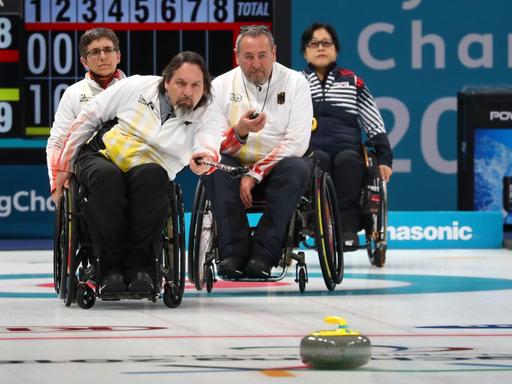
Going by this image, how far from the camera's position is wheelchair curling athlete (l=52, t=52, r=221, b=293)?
5.69 metres

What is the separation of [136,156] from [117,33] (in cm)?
443

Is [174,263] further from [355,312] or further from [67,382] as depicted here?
[67,382]

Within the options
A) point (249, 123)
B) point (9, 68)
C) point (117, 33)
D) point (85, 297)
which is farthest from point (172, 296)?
point (9, 68)

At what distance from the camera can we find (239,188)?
249 inches

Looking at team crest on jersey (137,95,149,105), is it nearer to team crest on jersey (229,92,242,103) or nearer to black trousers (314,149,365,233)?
team crest on jersey (229,92,242,103)

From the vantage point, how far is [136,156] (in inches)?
226

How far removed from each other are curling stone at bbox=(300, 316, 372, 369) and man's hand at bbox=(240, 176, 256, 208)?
2.33m

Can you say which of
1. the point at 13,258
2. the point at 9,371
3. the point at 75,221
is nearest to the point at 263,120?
the point at 75,221

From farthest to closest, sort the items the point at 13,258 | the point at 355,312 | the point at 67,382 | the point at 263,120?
the point at 13,258 < the point at 263,120 < the point at 355,312 < the point at 67,382

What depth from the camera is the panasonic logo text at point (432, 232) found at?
9.91 meters

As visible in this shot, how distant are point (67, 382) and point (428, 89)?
23.9ft

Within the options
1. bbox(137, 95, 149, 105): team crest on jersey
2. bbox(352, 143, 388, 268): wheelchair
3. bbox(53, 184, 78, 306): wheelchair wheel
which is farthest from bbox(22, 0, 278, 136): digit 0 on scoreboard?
bbox(137, 95, 149, 105): team crest on jersey

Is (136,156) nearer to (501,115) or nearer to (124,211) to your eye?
(124,211)

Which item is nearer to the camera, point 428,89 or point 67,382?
point 67,382
